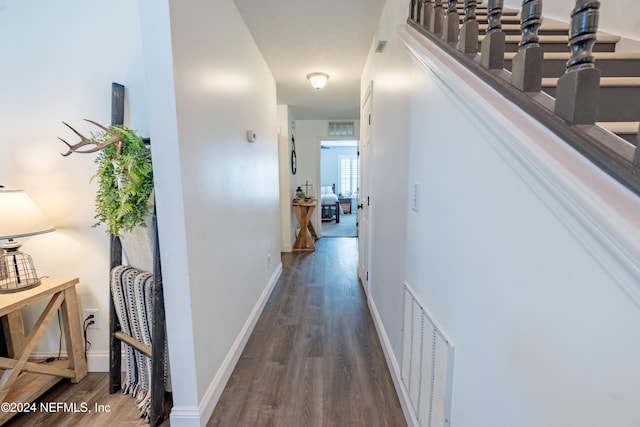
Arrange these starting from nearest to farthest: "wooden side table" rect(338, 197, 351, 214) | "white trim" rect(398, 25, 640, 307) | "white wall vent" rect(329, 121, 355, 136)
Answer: "white trim" rect(398, 25, 640, 307) → "white wall vent" rect(329, 121, 355, 136) → "wooden side table" rect(338, 197, 351, 214)

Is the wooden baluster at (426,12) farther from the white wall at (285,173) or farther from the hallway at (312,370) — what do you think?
the white wall at (285,173)

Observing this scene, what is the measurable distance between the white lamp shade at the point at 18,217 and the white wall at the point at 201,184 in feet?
2.78

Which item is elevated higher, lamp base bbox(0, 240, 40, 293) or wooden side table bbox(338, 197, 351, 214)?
lamp base bbox(0, 240, 40, 293)

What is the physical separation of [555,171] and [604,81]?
2.57 ft

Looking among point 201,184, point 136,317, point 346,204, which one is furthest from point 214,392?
point 346,204

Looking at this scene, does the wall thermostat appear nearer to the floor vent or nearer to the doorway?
the floor vent

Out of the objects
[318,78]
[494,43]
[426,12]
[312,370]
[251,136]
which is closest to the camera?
[494,43]

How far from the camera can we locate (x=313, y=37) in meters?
2.41

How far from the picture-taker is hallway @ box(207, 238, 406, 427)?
4.91ft

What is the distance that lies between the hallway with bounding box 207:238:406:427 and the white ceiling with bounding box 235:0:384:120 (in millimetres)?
2498

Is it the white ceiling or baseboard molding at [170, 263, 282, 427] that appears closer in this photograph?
baseboard molding at [170, 263, 282, 427]

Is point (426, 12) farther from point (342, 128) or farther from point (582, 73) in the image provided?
point (342, 128)

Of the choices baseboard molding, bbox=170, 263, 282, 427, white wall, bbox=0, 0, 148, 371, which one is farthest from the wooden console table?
baseboard molding, bbox=170, 263, 282, 427

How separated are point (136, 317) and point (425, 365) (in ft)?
4.86
